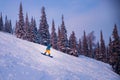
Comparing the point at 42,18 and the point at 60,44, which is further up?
the point at 42,18

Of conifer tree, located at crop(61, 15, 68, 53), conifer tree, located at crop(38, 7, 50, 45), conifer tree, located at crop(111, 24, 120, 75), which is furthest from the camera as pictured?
conifer tree, located at crop(38, 7, 50, 45)

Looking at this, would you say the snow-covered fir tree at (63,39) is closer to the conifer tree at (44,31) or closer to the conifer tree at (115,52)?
the conifer tree at (44,31)

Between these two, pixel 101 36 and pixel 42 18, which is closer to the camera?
pixel 42 18

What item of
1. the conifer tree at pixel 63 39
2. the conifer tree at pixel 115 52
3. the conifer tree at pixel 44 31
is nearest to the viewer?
the conifer tree at pixel 115 52

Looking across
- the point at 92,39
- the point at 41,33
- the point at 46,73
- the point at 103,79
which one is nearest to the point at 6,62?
the point at 46,73

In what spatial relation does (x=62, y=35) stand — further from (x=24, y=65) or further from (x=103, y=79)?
(x=24, y=65)

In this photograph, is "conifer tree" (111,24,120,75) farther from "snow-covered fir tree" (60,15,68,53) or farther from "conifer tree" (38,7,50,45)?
"conifer tree" (38,7,50,45)

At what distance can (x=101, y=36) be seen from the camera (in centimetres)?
8250

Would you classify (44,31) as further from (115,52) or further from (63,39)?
(115,52)

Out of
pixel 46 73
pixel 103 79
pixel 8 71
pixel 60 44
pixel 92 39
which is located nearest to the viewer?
pixel 8 71

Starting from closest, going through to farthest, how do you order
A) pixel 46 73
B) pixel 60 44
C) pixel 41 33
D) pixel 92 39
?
pixel 46 73
pixel 60 44
pixel 41 33
pixel 92 39

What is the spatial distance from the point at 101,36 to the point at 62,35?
24406mm

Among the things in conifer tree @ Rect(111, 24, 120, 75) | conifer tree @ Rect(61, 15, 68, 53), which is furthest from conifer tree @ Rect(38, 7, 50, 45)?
conifer tree @ Rect(111, 24, 120, 75)

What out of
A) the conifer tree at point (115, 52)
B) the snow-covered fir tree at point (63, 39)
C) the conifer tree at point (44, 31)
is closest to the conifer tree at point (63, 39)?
the snow-covered fir tree at point (63, 39)
